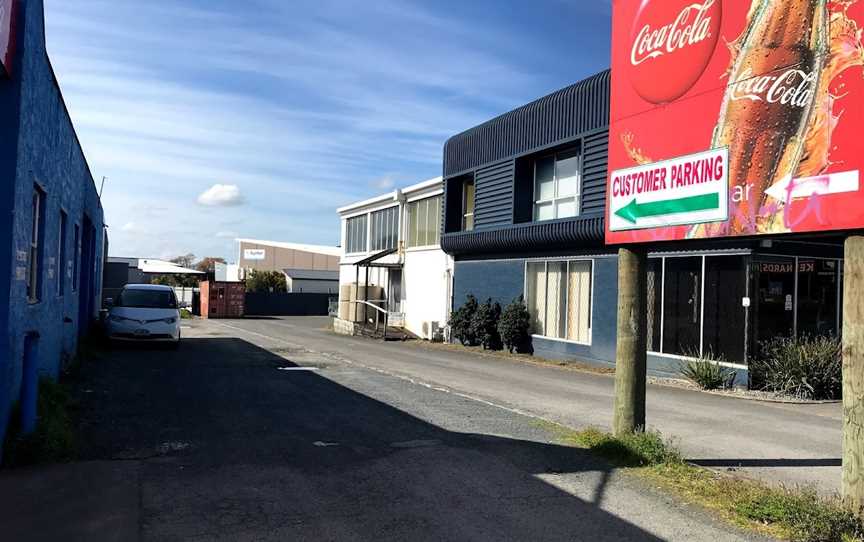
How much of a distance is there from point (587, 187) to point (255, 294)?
35477mm

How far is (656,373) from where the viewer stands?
16.6m

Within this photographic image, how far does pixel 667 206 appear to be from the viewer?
287 inches

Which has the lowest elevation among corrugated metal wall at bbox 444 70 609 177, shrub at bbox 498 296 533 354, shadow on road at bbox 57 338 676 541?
shadow on road at bbox 57 338 676 541

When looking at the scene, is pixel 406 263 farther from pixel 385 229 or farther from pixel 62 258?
pixel 62 258

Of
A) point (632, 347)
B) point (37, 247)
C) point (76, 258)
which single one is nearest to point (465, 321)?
point (76, 258)

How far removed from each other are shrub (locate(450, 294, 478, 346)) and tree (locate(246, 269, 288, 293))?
41.0m

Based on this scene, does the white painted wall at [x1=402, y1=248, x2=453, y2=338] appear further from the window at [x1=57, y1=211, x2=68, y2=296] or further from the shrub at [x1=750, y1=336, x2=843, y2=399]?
the window at [x1=57, y1=211, x2=68, y2=296]

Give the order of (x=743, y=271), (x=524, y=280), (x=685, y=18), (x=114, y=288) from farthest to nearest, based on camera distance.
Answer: (x=114, y=288) → (x=524, y=280) → (x=743, y=271) → (x=685, y=18)

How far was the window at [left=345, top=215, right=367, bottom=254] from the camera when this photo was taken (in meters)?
38.1

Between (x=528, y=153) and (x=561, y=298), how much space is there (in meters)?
4.63

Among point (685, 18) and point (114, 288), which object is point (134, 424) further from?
point (114, 288)

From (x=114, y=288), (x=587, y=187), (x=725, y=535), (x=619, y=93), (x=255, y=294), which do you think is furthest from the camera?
(x=255, y=294)

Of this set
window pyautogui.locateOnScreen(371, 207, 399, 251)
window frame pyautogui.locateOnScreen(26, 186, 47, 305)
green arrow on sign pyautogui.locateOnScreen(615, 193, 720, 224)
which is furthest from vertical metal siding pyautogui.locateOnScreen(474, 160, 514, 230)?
window frame pyautogui.locateOnScreen(26, 186, 47, 305)

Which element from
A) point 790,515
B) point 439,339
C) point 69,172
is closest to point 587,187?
point 439,339
